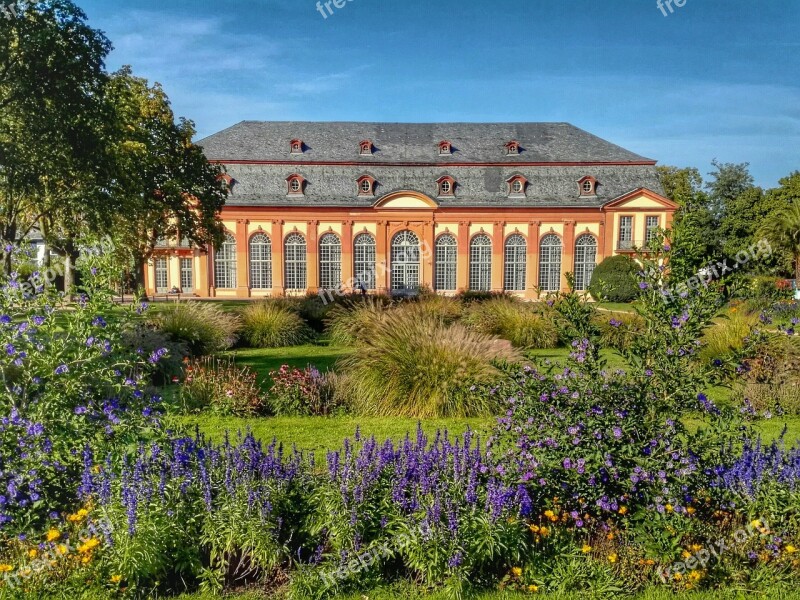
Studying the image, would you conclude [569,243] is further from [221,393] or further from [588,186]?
[221,393]

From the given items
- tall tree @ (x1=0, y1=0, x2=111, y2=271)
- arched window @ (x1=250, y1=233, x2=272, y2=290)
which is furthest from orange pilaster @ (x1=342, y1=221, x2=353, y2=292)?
tall tree @ (x1=0, y1=0, x2=111, y2=271)

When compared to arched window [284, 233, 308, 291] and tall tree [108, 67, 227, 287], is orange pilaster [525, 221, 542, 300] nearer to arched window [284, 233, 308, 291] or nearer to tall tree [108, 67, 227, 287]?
arched window [284, 233, 308, 291]

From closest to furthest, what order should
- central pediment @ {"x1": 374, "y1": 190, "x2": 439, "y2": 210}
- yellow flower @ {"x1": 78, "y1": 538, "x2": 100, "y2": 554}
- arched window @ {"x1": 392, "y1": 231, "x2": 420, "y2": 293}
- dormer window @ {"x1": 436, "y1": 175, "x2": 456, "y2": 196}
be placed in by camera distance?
1. yellow flower @ {"x1": 78, "y1": 538, "x2": 100, "y2": 554}
2. central pediment @ {"x1": 374, "y1": 190, "x2": 439, "y2": 210}
3. dormer window @ {"x1": 436, "y1": 175, "x2": 456, "y2": 196}
4. arched window @ {"x1": 392, "y1": 231, "x2": 420, "y2": 293}

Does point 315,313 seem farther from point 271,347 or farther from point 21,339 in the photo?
point 21,339

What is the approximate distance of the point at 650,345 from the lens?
414 cm

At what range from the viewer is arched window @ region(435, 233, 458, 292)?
36.1 meters

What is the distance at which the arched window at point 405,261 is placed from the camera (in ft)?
117

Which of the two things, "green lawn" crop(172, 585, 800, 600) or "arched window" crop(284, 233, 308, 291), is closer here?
"green lawn" crop(172, 585, 800, 600)

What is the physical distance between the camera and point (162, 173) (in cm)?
2405

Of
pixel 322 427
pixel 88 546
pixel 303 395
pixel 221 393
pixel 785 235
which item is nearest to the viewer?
pixel 88 546

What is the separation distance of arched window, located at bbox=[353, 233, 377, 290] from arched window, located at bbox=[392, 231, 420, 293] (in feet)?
4.26

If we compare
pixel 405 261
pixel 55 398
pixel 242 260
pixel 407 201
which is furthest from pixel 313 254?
pixel 55 398

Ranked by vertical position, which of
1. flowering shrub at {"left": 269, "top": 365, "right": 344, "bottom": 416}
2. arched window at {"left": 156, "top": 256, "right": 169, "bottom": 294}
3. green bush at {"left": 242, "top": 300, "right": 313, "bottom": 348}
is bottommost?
flowering shrub at {"left": 269, "top": 365, "right": 344, "bottom": 416}

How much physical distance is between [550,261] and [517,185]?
505cm
